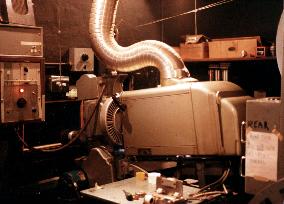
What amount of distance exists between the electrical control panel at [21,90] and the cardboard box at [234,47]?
2.39 meters

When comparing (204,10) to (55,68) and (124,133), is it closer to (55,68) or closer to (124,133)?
(55,68)

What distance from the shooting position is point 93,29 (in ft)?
11.9

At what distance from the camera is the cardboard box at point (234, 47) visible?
463 centimetres

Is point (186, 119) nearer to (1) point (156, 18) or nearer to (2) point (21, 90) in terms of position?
(2) point (21, 90)

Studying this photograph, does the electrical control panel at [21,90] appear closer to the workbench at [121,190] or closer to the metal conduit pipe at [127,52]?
the metal conduit pipe at [127,52]

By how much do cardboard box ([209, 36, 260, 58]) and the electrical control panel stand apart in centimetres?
239

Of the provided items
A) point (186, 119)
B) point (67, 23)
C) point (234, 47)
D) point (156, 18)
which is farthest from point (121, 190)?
point (156, 18)

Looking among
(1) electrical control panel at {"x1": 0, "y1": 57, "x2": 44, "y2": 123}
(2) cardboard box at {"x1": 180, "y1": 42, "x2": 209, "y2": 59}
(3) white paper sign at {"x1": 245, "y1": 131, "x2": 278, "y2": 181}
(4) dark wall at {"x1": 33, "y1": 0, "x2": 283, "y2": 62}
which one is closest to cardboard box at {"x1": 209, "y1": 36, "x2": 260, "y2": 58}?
(2) cardboard box at {"x1": 180, "y1": 42, "x2": 209, "y2": 59}

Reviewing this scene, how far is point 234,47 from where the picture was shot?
189 inches

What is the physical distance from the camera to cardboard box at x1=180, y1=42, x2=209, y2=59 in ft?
16.5

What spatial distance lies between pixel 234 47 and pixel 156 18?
1406 millimetres

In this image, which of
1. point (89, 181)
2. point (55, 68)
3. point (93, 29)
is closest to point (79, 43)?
point (55, 68)

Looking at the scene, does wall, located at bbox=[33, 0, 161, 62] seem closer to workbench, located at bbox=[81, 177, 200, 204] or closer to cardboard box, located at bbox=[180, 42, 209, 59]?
cardboard box, located at bbox=[180, 42, 209, 59]

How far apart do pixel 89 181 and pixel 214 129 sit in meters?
1.30
